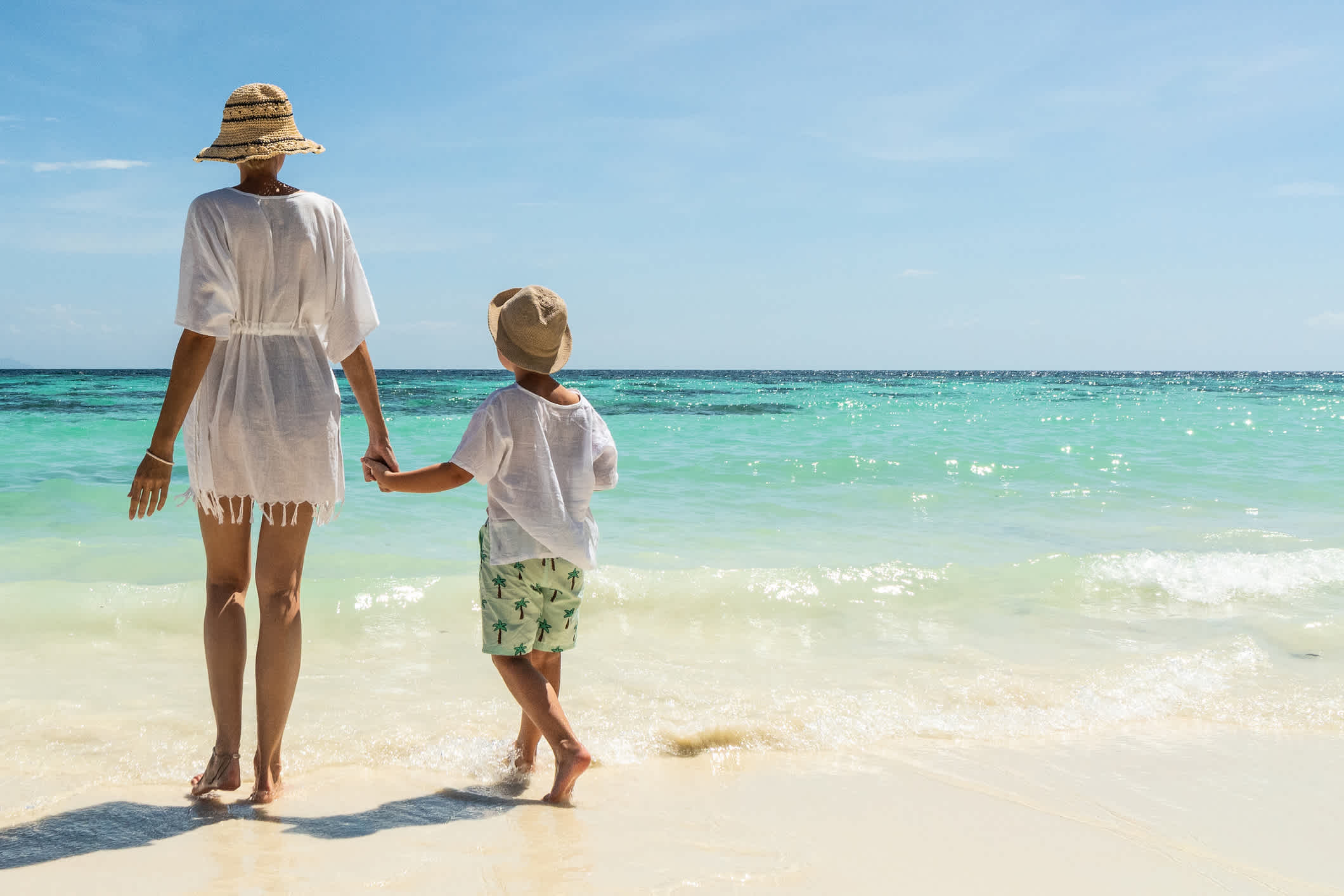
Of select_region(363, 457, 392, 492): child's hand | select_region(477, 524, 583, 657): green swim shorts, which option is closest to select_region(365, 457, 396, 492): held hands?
select_region(363, 457, 392, 492): child's hand

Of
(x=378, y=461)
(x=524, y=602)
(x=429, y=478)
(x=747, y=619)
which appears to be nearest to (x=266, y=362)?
(x=378, y=461)

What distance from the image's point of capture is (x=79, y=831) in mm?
2303

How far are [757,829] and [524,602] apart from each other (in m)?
0.86

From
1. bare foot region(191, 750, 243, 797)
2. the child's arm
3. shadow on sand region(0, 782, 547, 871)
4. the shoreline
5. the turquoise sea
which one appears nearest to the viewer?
the shoreline

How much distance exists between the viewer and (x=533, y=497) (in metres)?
2.52

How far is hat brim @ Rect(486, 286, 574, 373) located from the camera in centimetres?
254

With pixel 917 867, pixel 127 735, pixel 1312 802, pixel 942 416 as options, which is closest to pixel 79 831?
pixel 127 735

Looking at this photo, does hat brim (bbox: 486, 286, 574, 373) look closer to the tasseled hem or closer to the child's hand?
the child's hand

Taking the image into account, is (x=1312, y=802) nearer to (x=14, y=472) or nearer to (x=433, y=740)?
(x=433, y=740)

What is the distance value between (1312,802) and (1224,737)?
0.51 meters

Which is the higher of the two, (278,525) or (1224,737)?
(278,525)

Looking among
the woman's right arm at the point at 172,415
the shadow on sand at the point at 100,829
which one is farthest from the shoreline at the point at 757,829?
the woman's right arm at the point at 172,415

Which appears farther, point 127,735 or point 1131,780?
point 127,735

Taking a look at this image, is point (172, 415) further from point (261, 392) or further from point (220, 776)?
point (220, 776)
